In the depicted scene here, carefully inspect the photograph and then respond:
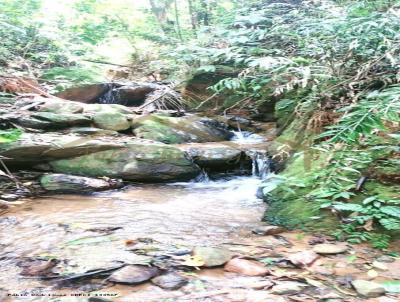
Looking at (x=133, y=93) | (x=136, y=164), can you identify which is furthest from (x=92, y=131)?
(x=133, y=93)

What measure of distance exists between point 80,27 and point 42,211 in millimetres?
7213

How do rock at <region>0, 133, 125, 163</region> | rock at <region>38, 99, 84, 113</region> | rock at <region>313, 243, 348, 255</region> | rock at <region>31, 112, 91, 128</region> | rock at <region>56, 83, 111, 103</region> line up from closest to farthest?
1. rock at <region>313, 243, 348, 255</region>
2. rock at <region>0, 133, 125, 163</region>
3. rock at <region>31, 112, 91, 128</region>
4. rock at <region>38, 99, 84, 113</region>
5. rock at <region>56, 83, 111, 103</region>

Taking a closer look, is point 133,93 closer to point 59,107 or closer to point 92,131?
point 59,107

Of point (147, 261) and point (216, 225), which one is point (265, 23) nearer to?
point (216, 225)

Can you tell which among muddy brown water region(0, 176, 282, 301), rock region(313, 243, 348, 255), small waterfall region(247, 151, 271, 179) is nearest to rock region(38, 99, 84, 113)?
muddy brown water region(0, 176, 282, 301)

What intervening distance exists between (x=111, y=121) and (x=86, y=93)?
7.66 feet

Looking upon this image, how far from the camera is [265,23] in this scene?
21.2 feet

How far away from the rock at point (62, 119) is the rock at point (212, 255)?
12.5 feet

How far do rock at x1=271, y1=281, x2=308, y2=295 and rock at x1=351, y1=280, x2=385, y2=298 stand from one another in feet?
0.86

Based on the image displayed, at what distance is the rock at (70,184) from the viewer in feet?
14.0

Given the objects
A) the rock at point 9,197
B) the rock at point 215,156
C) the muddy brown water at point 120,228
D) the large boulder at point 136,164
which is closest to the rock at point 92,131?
the large boulder at point 136,164

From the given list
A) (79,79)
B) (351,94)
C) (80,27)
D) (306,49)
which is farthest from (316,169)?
(80,27)

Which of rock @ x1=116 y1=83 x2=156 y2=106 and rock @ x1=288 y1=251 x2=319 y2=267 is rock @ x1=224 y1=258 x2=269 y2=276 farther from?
rock @ x1=116 y1=83 x2=156 y2=106

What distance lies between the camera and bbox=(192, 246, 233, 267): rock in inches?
86.3
